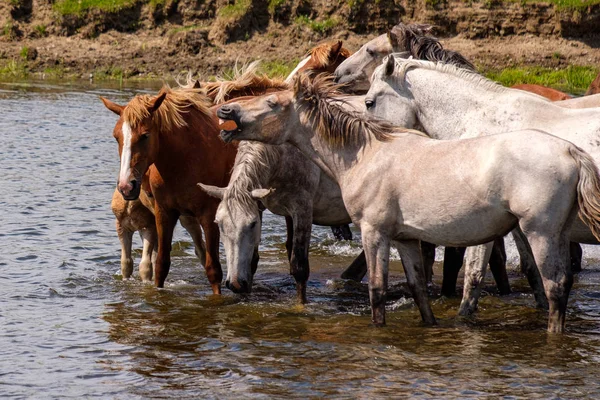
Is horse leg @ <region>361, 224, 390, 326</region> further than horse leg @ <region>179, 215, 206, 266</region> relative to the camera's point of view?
No

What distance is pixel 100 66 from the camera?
27.5 metres

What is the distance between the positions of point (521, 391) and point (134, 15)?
24.4 m

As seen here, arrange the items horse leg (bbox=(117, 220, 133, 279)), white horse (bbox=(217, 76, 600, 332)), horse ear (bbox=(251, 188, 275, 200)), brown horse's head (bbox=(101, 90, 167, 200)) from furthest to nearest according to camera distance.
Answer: horse leg (bbox=(117, 220, 133, 279)) < brown horse's head (bbox=(101, 90, 167, 200)) < horse ear (bbox=(251, 188, 275, 200)) < white horse (bbox=(217, 76, 600, 332))

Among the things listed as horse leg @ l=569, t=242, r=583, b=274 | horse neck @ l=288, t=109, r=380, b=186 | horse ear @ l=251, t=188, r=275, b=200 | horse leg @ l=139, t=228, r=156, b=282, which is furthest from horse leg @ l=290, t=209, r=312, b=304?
horse leg @ l=569, t=242, r=583, b=274

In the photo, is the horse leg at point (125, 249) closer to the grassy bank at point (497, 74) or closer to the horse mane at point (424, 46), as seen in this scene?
the horse mane at point (424, 46)

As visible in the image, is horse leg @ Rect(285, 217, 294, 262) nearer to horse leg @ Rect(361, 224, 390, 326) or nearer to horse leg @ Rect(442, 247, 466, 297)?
horse leg @ Rect(442, 247, 466, 297)

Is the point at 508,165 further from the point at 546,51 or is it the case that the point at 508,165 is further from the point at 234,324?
the point at 546,51

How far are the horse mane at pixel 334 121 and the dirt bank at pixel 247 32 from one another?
18004mm

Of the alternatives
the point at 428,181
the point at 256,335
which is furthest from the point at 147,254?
the point at 428,181

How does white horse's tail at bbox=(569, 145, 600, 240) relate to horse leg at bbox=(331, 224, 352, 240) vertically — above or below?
above

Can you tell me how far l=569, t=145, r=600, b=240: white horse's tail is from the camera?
6383mm

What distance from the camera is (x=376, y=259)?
7.20 metres

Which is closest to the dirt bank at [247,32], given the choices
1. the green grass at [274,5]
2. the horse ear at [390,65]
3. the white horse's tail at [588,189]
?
the green grass at [274,5]

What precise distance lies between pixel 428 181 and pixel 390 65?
1.43 meters
